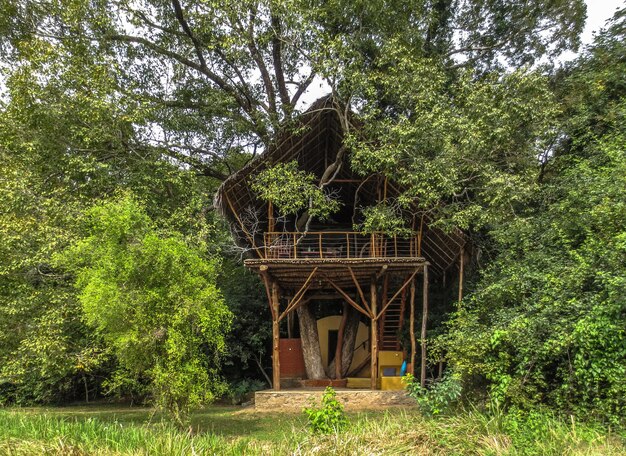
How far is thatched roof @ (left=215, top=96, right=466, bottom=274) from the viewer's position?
1320 centimetres

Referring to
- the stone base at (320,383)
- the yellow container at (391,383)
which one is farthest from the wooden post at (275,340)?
the yellow container at (391,383)

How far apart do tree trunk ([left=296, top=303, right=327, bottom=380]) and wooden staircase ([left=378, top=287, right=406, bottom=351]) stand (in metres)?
2.06

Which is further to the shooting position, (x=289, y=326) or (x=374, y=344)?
(x=289, y=326)

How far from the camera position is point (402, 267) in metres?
12.9

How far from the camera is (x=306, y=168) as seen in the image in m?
16.1

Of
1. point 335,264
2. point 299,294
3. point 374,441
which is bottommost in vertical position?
point 374,441

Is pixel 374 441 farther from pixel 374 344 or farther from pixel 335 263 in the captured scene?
pixel 374 344

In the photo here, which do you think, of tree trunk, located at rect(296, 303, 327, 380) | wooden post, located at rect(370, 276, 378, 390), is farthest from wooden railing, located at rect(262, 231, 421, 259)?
tree trunk, located at rect(296, 303, 327, 380)

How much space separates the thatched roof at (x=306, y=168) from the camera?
1320 cm

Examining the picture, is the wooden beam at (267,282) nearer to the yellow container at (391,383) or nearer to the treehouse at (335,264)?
the treehouse at (335,264)

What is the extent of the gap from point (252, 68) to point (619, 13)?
1119cm

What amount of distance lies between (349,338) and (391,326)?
1.66 meters

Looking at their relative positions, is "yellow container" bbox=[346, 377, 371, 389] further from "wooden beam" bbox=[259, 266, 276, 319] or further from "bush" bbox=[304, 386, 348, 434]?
"bush" bbox=[304, 386, 348, 434]

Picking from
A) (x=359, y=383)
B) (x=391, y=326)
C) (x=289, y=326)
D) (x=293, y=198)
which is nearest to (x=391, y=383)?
(x=359, y=383)
